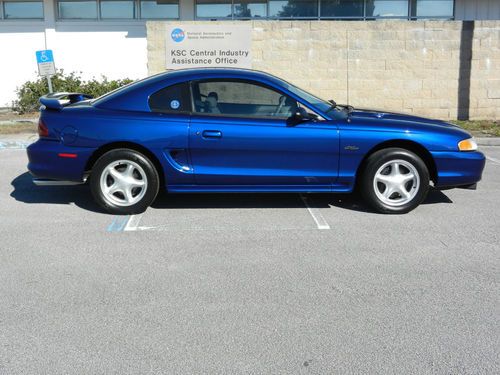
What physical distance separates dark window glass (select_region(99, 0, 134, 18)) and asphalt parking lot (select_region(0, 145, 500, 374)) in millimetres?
12018

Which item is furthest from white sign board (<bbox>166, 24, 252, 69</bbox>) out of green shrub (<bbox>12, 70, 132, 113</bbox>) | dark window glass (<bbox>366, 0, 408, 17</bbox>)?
dark window glass (<bbox>366, 0, 408, 17</bbox>)

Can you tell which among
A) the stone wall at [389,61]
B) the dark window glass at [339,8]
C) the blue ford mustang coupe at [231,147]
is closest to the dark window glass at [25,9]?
the stone wall at [389,61]

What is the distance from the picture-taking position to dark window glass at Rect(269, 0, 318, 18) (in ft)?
55.5

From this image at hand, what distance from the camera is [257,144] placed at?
239 inches

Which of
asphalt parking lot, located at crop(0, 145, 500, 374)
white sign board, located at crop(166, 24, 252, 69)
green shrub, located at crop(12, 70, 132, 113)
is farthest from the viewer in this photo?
green shrub, located at crop(12, 70, 132, 113)

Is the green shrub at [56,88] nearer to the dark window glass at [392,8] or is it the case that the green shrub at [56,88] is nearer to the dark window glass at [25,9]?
the dark window glass at [25,9]

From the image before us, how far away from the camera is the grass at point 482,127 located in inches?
480

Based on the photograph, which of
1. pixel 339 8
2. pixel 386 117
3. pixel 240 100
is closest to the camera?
pixel 240 100

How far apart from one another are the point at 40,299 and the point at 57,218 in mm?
2228

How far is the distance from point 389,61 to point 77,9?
9546 millimetres

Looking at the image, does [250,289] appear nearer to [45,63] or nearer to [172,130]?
[172,130]

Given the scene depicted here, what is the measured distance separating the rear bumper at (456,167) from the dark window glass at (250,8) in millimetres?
11899

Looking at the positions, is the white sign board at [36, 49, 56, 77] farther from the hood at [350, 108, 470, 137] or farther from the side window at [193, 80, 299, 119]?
the hood at [350, 108, 470, 137]

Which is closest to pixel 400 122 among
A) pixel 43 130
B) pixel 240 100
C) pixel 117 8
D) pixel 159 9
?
pixel 240 100
